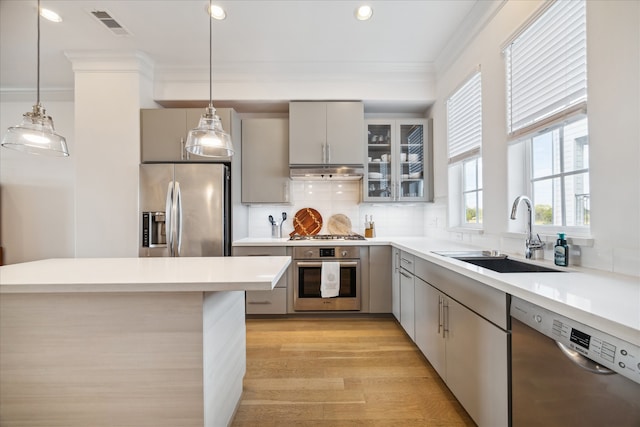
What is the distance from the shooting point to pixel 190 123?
309 centimetres

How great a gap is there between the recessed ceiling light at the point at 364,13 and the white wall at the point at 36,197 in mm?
3844

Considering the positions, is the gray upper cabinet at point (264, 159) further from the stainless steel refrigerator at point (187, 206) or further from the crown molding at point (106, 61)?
the crown molding at point (106, 61)

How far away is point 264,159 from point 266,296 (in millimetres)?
1594

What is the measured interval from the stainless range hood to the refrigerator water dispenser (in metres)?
1.49

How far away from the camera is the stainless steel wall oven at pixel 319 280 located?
3.08m

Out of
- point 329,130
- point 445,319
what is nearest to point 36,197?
point 329,130

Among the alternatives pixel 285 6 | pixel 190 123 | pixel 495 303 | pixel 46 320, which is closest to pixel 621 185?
pixel 495 303

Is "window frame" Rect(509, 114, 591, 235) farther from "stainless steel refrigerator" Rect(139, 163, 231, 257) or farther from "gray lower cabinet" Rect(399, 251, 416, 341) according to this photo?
"stainless steel refrigerator" Rect(139, 163, 231, 257)

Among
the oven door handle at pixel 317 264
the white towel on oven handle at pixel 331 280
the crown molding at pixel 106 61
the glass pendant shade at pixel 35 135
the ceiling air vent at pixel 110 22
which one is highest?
the ceiling air vent at pixel 110 22

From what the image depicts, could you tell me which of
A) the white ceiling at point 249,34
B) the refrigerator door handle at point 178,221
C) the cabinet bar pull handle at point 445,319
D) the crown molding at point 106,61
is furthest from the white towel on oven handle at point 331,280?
the crown molding at point 106,61

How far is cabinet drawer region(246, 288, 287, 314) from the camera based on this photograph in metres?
3.07

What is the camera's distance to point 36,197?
3717mm

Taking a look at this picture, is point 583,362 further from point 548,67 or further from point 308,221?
point 308,221

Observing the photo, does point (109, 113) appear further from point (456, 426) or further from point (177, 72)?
point (456, 426)
